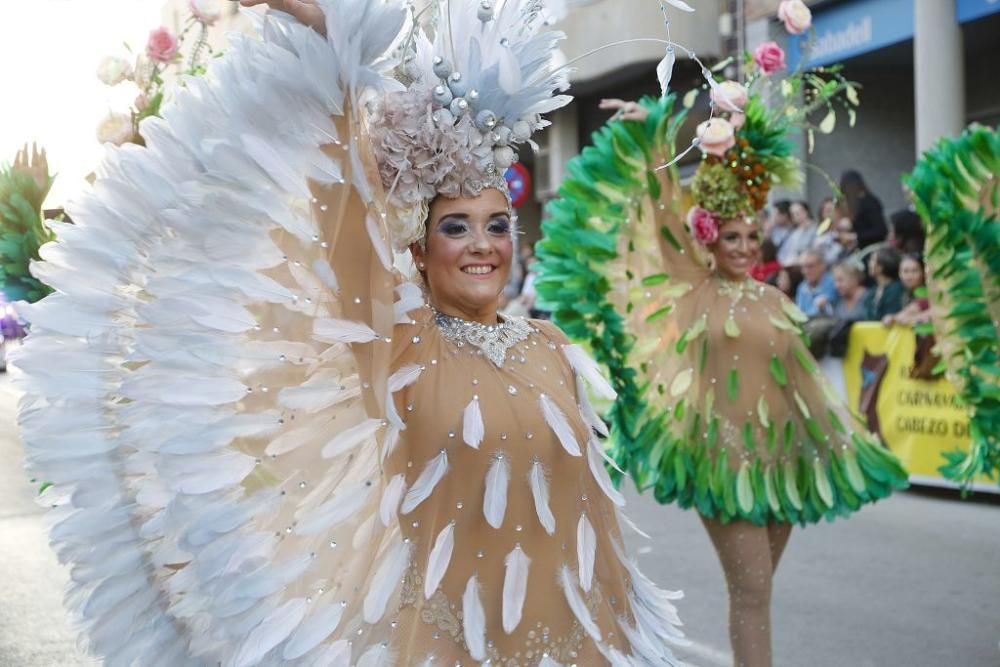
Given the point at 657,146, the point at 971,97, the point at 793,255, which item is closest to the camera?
the point at 657,146

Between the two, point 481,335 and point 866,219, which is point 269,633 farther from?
point 866,219

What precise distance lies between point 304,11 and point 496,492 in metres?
0.95

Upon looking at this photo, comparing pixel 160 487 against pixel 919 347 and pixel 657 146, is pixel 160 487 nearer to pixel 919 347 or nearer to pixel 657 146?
pixel 657 146

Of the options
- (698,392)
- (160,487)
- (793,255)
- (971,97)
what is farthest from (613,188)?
(971,97)

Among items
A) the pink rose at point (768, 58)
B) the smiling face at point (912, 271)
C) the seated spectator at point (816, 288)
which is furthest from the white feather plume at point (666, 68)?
the seated spectator at point (816, 288)

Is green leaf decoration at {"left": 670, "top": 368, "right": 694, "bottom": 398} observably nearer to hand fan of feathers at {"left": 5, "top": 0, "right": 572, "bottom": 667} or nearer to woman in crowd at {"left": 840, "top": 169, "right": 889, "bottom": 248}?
hand fan of feathers at {"left": 5, "top": 0, "right": 572, "bottom": 667}

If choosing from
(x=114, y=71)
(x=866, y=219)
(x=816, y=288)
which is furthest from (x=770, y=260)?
(x=114, y=71)

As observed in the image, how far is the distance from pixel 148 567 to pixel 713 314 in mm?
2582

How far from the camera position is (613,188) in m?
4.55

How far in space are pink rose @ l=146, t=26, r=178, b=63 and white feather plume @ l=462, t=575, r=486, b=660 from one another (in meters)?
2.65

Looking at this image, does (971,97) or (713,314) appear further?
(971,97)

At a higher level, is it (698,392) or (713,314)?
(713,314)

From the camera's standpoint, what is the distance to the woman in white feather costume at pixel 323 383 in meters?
1.92

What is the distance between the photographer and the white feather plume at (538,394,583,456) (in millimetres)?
2213
